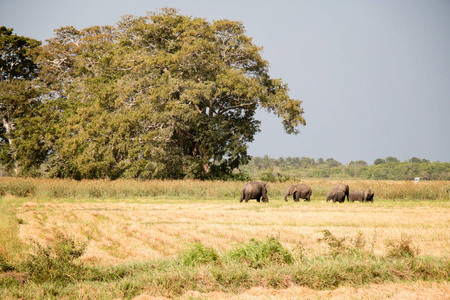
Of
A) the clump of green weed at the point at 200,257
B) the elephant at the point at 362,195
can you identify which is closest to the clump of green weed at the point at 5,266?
the clump of green weed at the point at 200,257

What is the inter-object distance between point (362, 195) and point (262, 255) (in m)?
17.3

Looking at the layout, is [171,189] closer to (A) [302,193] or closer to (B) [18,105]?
(A) [302,193]

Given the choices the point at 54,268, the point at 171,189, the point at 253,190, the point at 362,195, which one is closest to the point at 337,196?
the point at 362,195

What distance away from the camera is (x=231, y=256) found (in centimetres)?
726

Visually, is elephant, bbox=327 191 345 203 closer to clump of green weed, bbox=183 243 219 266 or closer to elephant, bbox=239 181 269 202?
elephant, bbox=239 181 269 202

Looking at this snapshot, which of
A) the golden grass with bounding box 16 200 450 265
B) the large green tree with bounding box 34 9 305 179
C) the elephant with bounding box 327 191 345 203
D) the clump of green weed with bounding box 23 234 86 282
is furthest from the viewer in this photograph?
the large green tree with bounding box 34 9 305 179

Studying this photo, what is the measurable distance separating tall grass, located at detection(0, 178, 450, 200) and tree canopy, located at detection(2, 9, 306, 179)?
4433mm

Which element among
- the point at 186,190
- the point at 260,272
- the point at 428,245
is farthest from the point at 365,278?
the point at 186,190

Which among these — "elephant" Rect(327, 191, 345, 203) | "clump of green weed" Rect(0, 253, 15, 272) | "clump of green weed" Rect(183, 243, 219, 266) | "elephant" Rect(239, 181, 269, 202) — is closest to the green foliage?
"elephant" Rect(239, 181, 269, 202)

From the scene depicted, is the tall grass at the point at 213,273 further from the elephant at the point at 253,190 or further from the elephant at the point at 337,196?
the elephant at the point at 337,196

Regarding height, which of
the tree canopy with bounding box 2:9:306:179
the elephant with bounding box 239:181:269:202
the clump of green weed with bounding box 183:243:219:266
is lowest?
the clump of green weed with bounding box 183:243:219:266

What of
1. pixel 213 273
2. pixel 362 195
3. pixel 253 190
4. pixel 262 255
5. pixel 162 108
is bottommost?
pixel 213 273

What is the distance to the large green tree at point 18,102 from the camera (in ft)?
120

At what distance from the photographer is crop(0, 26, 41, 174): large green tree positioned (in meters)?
36.6
